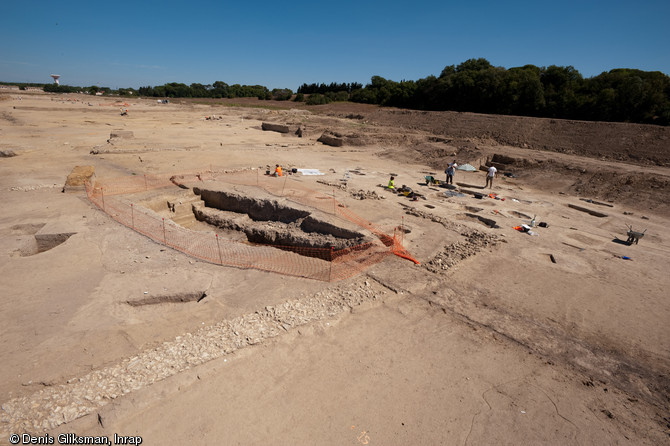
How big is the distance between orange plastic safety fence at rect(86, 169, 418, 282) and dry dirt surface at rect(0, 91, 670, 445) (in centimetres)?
35

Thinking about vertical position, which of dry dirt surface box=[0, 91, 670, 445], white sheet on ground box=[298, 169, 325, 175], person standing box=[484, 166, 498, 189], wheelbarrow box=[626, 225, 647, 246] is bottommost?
dry dirt surface box=[0, 91, 670, 445]

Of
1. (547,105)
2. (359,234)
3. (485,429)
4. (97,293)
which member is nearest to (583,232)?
(359,234)

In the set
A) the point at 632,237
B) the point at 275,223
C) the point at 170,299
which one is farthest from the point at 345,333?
the point at 632,237

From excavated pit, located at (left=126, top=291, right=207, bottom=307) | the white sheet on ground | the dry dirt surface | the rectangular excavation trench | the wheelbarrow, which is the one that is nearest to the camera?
the dry dirt surface

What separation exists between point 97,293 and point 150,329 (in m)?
1.83

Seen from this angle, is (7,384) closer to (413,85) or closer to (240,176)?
(240,176)

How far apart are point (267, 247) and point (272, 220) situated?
2888 millimetres

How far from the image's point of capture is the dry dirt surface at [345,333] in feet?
14.5

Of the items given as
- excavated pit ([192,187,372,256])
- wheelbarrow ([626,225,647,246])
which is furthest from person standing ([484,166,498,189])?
excavated pit ([192,187,372,256])

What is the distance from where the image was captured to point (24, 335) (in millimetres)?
5512

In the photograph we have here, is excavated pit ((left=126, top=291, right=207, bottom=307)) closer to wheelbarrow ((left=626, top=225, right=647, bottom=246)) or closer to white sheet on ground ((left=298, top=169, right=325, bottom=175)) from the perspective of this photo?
white sheet on ground ((left=298, top=169, right=325, bottom=175))

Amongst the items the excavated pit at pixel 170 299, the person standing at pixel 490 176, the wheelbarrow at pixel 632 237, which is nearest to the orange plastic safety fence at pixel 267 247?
the excavated pit at pixel 170 299

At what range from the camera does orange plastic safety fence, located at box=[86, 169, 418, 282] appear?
8.32m

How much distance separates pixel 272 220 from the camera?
1236cm
